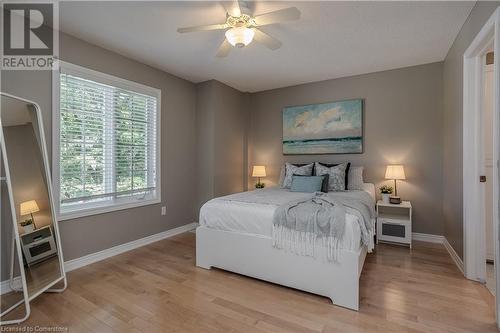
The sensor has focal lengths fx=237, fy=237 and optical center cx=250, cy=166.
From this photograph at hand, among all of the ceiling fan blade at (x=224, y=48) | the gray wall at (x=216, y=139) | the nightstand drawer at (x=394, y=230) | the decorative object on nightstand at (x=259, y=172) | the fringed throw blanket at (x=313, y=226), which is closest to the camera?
the fringed throw blanket at (x=313, y=226)

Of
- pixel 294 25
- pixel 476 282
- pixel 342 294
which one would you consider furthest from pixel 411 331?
pixel 294 25

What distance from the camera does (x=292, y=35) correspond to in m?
2.60

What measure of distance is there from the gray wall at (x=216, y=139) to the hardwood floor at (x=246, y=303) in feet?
5.50

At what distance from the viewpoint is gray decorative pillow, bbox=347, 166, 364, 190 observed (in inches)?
137

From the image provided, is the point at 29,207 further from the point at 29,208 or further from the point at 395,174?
the point at 395,174

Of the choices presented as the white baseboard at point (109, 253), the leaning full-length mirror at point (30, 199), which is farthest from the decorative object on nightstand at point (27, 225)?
the white baseboard at point (109, 253)

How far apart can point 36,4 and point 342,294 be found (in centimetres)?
366

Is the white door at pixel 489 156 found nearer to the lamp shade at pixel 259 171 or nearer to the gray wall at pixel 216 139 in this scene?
the lamp shade at pixel 259 171

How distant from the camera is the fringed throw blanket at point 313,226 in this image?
1946mm

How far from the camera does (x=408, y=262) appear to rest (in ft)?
8.87

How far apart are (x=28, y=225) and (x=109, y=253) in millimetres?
1028

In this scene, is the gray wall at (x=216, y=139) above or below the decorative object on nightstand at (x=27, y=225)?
above

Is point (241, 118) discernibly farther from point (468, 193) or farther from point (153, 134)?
point (468, 193)

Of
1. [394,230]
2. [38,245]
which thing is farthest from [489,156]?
[38,245]
